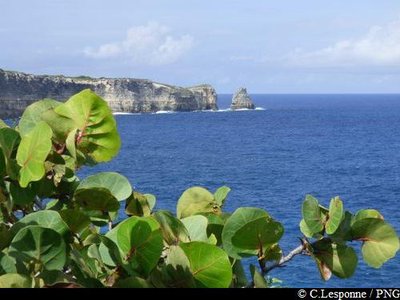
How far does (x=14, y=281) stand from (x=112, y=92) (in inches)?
6191

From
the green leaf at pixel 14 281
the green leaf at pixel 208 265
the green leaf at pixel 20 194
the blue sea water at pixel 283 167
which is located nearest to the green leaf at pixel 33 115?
the green leaf at pixel 20 194

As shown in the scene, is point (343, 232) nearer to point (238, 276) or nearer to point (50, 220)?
point (238, 276)

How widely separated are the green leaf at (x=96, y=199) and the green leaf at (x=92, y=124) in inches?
→ 6.3

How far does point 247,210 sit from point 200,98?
186 meters

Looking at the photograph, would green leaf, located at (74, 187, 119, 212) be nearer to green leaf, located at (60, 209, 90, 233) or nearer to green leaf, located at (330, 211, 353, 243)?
green leaf, located at (60, 209, 90, 233)

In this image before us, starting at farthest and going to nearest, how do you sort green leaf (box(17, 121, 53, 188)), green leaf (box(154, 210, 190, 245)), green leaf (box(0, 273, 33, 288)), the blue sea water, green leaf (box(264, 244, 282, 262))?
the blue sea water, green leaf (box(264, 244, 282, 262)), green leaf (box(154, 210, 190, 245)), green leaf (box(17, 121, 53, 188)), green leaf (box(0, 273, 33, 288))

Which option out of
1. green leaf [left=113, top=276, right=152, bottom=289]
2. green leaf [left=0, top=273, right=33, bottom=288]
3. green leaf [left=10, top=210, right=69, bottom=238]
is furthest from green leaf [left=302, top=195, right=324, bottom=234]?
green leaf [left=0, top=273, right=33, bottom=288]

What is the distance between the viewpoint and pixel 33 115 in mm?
2744

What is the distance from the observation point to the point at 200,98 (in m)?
187

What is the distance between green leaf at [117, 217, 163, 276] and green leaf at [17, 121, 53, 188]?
17.4 inches

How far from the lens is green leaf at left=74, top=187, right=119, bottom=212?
2.64 m

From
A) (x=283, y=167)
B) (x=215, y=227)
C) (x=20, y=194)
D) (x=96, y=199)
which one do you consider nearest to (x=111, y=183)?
(x=96, y=199)

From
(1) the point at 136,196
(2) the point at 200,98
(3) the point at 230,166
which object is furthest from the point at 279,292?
(2) the point at 200,98

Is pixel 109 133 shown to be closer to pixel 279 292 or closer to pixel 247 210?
pixel 247 210
